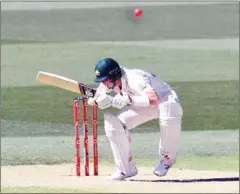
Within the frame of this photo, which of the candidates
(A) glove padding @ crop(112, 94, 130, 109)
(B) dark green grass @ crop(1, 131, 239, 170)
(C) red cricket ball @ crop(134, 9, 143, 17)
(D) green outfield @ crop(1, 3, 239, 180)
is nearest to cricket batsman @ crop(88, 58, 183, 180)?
(A) glove padding @ crop(112, 94, 130, 109)

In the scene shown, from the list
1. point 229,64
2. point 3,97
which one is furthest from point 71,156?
point 229,64

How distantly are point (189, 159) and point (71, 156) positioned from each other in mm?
1547

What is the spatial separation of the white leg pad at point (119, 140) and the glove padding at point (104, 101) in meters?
0.20

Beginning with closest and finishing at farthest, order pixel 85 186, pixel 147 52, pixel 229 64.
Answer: pixel 85 186 → pixel 229 64 → pixel 147 52

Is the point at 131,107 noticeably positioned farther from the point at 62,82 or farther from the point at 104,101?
the point at 62,82

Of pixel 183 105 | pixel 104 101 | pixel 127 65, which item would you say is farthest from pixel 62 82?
pixel 127 65

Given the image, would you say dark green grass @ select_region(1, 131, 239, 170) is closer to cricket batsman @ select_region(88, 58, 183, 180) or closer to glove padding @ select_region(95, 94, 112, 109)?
cricket batsman @ select_region(88, 58, 183, 180)

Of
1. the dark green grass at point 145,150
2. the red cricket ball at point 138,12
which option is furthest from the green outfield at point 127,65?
the red cricket ball at point 138,12

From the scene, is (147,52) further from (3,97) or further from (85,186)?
(85,186)

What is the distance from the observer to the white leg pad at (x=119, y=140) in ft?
33.2

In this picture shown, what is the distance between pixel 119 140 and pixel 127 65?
12.5 m

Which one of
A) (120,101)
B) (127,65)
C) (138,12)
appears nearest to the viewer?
(120,101)

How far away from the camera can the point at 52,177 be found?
35.8 ft

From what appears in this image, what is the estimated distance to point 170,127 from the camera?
33.3 ft
